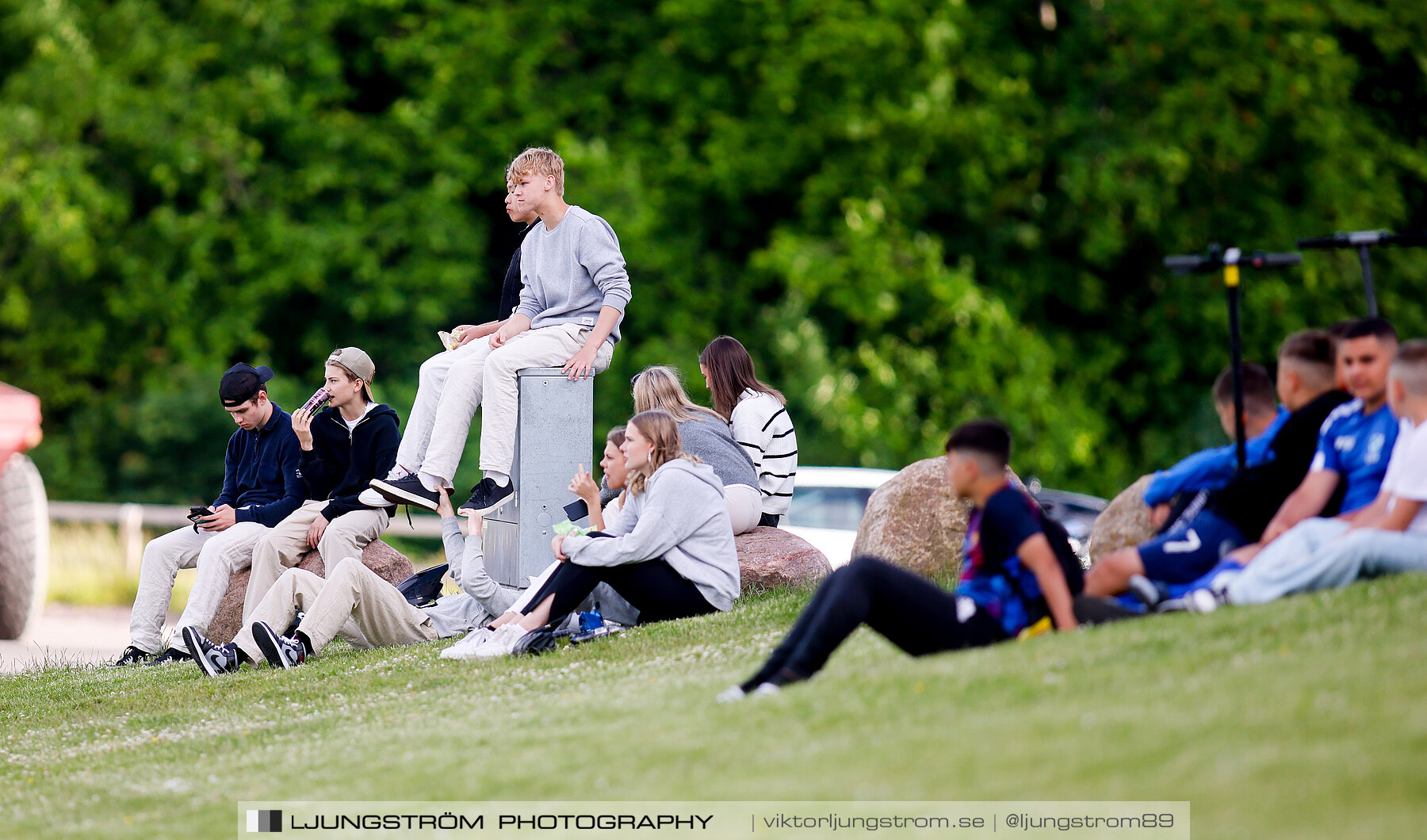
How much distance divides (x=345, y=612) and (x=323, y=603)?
0.16m

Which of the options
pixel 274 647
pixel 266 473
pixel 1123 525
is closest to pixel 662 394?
pixel 274 647

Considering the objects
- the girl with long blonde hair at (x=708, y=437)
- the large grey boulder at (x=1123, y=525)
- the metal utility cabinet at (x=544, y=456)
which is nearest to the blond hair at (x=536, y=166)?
the metal utility cabinet at (x=544, y=456)

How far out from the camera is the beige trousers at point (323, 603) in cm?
855

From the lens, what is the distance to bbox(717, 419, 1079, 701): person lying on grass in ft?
17.5

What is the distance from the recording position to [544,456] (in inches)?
358

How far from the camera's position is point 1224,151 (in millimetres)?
20047

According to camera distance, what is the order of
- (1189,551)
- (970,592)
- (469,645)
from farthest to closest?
(469,645) < (1189,551) < (970,592)

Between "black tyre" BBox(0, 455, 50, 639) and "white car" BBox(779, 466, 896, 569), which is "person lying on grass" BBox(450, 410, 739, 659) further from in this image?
"white car" BBox(779, 466, 896, 569)

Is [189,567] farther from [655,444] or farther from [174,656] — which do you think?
[655,444]

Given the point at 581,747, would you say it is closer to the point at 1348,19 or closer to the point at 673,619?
the point at 673,619

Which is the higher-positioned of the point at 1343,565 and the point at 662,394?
the point at 662,394

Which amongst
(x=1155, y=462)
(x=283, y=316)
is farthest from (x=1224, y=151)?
(x=283, y=316)

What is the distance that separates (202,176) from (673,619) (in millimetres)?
15008

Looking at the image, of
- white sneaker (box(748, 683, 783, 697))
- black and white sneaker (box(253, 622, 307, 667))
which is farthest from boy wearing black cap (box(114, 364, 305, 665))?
white sneaker (box(748, 683, 783, 697))
